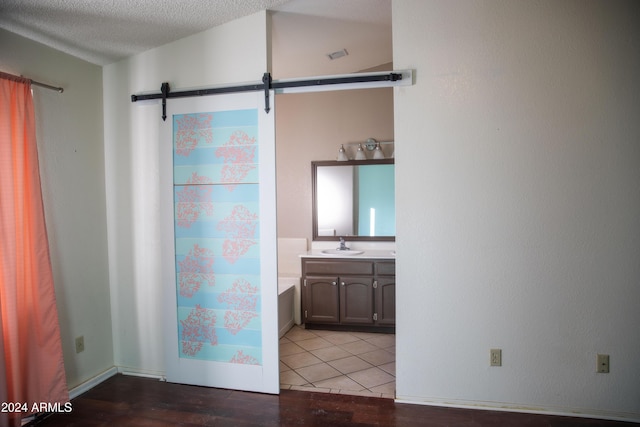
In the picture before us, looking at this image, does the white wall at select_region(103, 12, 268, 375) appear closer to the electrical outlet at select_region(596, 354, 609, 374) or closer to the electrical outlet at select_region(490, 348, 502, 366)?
the electrical outlet at select_region(490, 348, 502, 366)

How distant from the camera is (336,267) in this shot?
13.3 feet

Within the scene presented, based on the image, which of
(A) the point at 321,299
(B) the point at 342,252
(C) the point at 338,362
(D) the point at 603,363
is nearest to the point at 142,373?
(C) the point at 338,362

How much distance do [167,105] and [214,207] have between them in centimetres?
85

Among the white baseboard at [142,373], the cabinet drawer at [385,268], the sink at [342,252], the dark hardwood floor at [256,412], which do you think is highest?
the sink at [342,252]

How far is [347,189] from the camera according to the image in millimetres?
4449

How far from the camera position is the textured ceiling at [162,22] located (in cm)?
231

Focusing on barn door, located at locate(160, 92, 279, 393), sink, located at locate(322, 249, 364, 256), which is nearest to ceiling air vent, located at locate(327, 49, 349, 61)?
barn door, located at locate(160, 92, 279, 393)

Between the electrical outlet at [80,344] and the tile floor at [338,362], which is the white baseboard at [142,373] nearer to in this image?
the electrical outlet at [80,344]

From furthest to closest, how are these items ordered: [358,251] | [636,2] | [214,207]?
1. [358,251]
2. [214,207]
3. [636,2]

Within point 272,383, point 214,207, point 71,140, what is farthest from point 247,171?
point 272,383

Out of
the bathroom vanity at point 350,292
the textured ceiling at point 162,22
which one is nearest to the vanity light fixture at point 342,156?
the bathroom vanity at point 350,292

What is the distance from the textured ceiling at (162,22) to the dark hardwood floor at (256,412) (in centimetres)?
245

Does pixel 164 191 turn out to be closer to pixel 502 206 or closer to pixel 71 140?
pixel 71 140

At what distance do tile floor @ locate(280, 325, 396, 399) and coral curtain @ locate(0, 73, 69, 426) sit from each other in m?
1.55
